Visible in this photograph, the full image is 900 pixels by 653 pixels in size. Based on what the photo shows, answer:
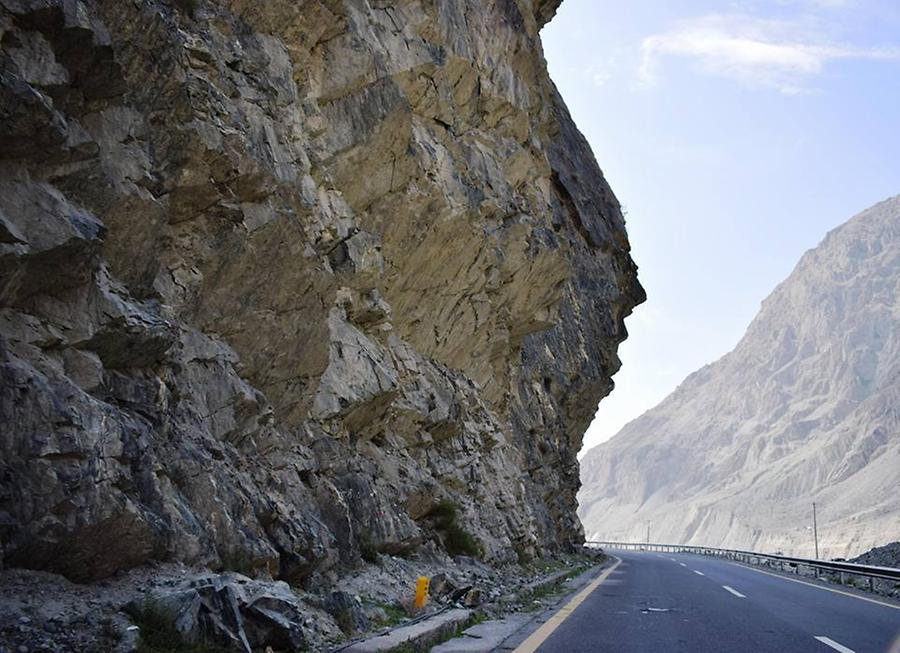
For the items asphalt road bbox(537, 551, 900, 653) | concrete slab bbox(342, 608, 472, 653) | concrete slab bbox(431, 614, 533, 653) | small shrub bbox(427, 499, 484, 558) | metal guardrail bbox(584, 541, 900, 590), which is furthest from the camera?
metal guardrail bbox(584, 541, 900, 590)

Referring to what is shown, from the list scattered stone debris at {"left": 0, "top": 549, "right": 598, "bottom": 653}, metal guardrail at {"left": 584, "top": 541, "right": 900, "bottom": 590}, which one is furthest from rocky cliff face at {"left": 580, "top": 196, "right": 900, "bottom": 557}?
scattered stone debris at {"left": 0, "top": 549, "right": 598, "bottom": 653}

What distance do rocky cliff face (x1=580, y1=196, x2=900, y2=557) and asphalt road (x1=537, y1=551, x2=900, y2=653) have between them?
303 ft

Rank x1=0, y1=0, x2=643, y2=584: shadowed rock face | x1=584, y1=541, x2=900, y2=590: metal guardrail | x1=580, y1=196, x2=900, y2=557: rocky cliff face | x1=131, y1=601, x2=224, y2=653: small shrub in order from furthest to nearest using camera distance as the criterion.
Answer: x1=580, y1=196, x2=900, y2=557: rocky cliff face < x1=584, y1=541, x2=900, y2=590: metal guardrail < x1=0, y1=0, x2=643, y2=584: shadowed rock face < x1=131, y1=601, x2=224, y2=653: small shrub

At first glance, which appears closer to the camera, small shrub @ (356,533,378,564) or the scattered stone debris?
the scattered stone debris

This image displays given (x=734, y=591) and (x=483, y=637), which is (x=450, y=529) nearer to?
(x=734, y=591)

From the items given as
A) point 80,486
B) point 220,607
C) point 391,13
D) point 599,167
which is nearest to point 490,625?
point 220,607

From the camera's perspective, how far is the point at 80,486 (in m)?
6.04

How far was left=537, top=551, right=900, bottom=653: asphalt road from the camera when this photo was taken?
28.1 feet

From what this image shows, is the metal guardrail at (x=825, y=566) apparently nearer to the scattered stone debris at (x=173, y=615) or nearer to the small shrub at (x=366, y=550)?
the small shrub at (x=366, y=550)

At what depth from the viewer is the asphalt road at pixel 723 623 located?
856 centimetres

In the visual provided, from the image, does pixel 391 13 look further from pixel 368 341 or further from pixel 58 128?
pixel 58 128

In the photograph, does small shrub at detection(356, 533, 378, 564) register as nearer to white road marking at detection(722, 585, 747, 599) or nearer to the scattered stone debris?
the scattered stone debris

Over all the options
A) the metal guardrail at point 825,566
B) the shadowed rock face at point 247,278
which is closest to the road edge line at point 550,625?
the shadowed rock face at point 247,278

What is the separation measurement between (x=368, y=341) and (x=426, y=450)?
11.6 feet
